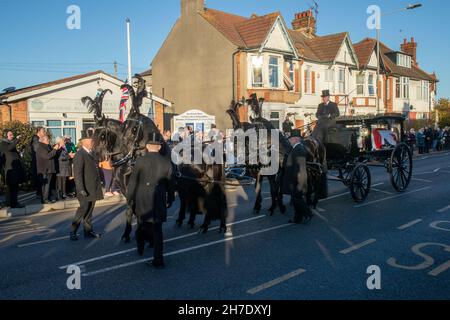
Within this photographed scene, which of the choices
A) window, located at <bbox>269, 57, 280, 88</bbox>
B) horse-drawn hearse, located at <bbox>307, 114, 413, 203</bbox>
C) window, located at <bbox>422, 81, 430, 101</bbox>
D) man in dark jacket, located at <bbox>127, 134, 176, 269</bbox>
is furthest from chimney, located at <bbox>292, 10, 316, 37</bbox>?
man in dark jacket, located at <bbox>127, 134, 176, 269</bbox>

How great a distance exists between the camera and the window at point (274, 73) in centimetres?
2753

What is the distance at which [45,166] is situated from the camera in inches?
441

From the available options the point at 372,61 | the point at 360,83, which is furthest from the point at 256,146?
the point at 372,61

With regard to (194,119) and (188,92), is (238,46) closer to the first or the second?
(188,92)

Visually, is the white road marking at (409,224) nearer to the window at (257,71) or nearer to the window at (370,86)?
the window at (257,71)

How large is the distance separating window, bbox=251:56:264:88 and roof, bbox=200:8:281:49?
0.92 m

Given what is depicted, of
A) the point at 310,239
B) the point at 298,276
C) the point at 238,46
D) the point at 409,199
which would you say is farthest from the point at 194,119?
the point at 298,276

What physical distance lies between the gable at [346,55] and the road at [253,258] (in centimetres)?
2649

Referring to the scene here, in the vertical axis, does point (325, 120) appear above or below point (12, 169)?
above

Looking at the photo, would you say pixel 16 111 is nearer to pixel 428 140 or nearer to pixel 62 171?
pixel 62 171

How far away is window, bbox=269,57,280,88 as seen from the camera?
90.3 feet

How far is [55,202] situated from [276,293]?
331 inches

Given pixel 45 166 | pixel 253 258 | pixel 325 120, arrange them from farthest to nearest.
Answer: pixel 45 166 → pixel 325 120 → pixel 253 258

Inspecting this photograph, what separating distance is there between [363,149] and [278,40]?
60.5 ft
